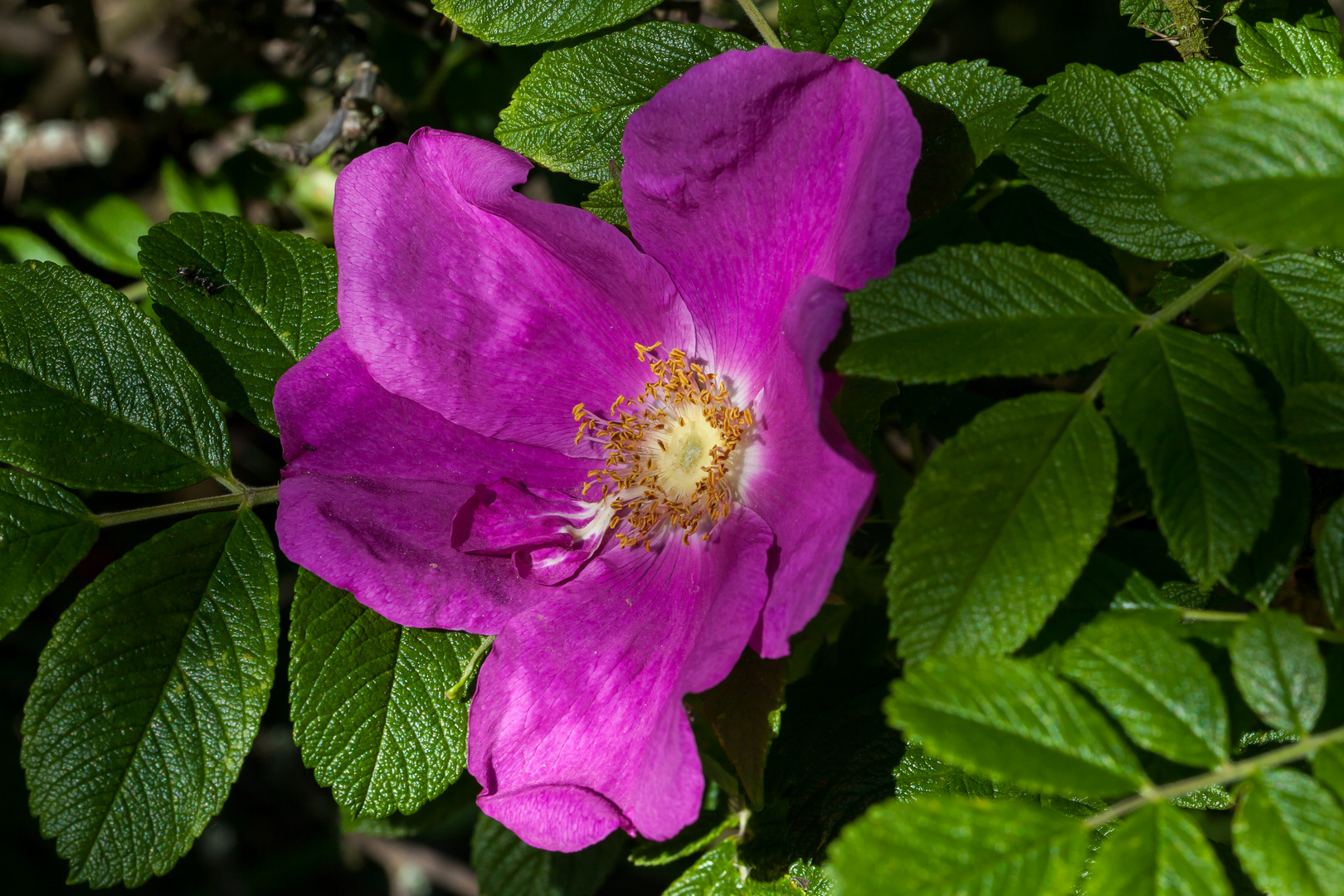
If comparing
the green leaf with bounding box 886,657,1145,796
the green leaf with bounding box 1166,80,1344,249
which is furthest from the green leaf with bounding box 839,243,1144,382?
the green leaf with bounding box 886,657,1145,796

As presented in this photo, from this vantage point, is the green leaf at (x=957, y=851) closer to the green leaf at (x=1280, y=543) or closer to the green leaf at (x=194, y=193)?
the green leaf at (x=1280, y=543)

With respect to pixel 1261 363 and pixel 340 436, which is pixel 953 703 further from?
pixel 340 436

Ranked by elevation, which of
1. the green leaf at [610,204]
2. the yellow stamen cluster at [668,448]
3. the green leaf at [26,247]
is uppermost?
the green leaf at [610,204]

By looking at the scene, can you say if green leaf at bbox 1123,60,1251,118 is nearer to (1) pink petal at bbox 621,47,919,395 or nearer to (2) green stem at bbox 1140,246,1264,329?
(2) green stem at bbox 1140,246,1264,329

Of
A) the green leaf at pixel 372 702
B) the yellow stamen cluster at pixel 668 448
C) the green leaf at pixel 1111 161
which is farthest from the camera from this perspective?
the yellow stamen cluster at pixel 668 448

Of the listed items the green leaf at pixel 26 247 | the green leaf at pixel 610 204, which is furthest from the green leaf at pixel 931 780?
the green leaf at pixel 26 247

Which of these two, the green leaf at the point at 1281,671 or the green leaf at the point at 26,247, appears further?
the green leaf at the point at 26,247

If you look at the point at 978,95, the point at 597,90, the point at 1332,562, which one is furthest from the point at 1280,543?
the point at 597,90
